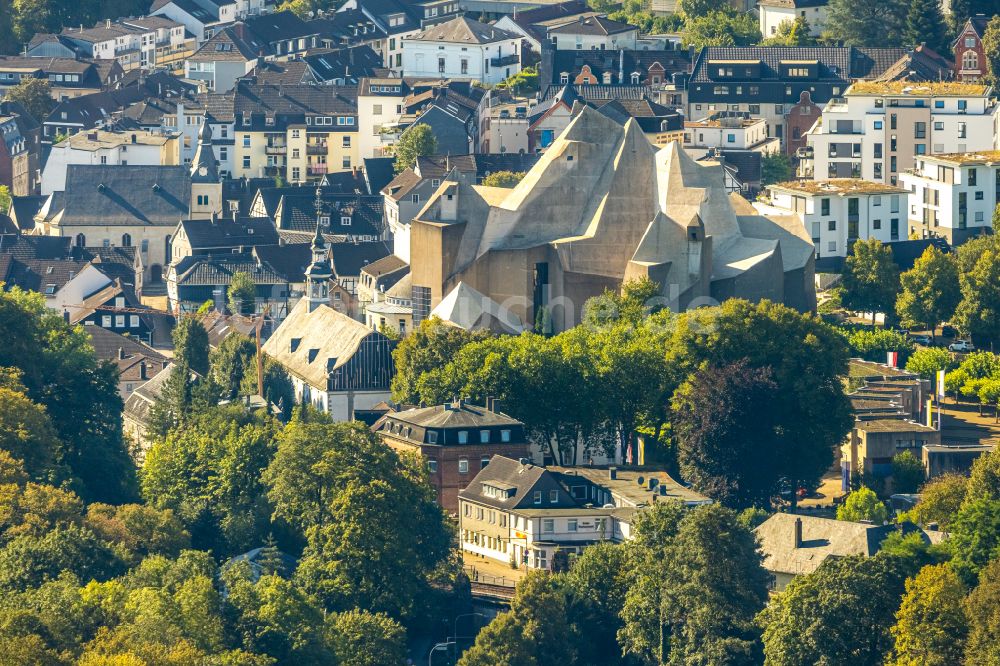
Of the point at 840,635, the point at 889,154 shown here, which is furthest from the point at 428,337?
the point at 889,154

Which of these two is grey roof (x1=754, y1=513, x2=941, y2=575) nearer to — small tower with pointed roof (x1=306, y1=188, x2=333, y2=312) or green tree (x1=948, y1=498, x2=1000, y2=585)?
green tree (x1=948, y1=498, x2=1000, y2=585)

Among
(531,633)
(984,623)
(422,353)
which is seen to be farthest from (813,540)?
(422,353)

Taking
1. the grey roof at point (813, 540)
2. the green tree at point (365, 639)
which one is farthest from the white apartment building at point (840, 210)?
the green tree at point (365, 639)

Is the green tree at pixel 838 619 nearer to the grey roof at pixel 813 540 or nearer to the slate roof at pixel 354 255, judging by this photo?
the grey roof at pixel 813 540

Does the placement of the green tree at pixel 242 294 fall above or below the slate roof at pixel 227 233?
below

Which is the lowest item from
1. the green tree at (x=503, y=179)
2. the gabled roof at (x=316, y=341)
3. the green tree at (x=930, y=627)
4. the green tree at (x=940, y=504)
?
the green tree at (x=930, y=627)

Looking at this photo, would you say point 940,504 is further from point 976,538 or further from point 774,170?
point 774,170

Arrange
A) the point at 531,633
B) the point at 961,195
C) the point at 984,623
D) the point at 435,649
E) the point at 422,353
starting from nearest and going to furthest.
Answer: the point at 984,623 < the point at 531,633 < the point at 435,649 < the point at 422,353 < the point at 961,195

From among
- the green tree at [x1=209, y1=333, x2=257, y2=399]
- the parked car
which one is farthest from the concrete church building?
the parked car
